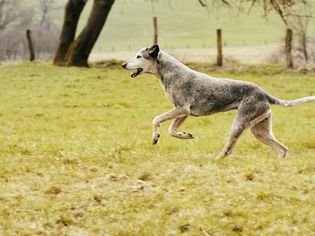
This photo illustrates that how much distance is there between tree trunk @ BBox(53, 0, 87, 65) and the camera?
1529 inches

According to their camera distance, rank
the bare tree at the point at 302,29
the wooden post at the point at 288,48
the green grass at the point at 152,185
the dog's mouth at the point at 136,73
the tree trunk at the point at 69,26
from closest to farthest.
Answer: the green grass at the point at 152,185, the dog's mouth at the point at 136,73, the wooden post at the point at 288,48, the tree trunk at the point at 69,26, the bare tree at the point at 302,29

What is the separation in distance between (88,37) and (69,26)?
2.13m

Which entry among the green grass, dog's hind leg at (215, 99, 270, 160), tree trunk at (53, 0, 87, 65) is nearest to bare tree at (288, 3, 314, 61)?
tree trunk at (53, 0, 87, 65)

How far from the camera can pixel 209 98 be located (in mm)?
11070

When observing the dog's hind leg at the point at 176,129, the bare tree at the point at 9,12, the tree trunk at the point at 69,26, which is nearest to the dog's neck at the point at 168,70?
the dog's hind leg at the point at 176,129

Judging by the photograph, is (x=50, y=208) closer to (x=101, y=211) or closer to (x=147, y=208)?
(x=101, y=211)

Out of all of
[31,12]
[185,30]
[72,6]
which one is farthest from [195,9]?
[72,6]

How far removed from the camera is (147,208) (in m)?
8.49

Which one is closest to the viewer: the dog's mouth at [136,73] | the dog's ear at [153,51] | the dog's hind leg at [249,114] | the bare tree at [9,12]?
the dog's hind leg at [249,114]

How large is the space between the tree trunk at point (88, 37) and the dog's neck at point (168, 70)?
26.5 metres

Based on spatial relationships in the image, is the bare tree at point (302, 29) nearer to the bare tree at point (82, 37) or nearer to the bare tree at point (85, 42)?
the bare tree at point (82, 37)

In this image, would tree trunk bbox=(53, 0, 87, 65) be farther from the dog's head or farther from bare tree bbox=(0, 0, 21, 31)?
bare tree bbox=(0, 0, 21, 31)

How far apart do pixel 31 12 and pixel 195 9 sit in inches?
2834

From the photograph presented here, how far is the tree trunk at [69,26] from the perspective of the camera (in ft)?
127
